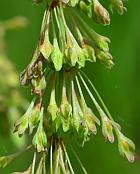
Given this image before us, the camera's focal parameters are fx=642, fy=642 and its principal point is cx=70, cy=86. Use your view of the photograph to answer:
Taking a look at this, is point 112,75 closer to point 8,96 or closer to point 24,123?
point 8,96

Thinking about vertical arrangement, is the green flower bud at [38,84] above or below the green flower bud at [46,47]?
below

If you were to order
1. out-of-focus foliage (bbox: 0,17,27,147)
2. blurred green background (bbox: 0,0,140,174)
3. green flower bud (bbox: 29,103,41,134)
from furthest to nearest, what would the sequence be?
blurred green background (bbox: 0,0,140,174), out-of-focus foliage (bbox: 0,17,27,147), green flower bud (bbox: 29,103,41,134)

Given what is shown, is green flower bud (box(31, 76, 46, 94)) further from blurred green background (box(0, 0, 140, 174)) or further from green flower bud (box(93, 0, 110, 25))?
blurred green background (box(0, 0, 140, 174))

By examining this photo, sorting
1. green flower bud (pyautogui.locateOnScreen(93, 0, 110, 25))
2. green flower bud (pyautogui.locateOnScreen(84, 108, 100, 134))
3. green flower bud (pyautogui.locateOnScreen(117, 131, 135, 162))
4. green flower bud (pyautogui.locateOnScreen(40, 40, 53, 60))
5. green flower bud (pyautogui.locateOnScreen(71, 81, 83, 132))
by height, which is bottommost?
green flower bud (pyautogui.locateOnScreen(117, 131, 135, 162))

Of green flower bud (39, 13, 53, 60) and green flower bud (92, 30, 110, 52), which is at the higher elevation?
green flower bud (39, 13, 53, 60)

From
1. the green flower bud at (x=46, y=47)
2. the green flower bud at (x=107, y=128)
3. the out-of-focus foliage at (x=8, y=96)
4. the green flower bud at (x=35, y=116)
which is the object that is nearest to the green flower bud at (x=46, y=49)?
the green flower bud at (x=46, y=47)

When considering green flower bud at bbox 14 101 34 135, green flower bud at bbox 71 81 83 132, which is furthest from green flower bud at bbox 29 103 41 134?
green flower bud at bbox 71 81 83 132

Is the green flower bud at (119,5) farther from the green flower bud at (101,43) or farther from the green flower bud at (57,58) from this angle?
the green flower bud at (57,58)

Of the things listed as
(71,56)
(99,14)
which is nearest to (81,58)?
(71,56)
